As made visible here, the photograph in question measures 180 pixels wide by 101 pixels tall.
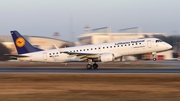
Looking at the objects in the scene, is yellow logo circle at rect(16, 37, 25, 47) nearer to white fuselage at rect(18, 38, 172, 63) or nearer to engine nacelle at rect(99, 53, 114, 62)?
white fuselage at rect(18, 38, 172, 63)

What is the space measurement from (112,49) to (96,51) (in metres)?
1.78

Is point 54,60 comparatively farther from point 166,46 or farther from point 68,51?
point 166,46

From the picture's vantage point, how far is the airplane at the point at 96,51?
3991 cm

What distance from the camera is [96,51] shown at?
40.7 m

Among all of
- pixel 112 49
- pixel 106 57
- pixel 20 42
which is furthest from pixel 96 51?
pixel 20 42

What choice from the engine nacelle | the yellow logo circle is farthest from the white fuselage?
the yellow logo circle

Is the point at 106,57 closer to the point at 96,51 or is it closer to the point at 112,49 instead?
the point at 112,49

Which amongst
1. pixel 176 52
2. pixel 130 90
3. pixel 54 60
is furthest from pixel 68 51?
pixel 176 52

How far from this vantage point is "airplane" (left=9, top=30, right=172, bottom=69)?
39906mm

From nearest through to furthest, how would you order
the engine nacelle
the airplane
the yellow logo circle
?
1. the engine nacelle
2. the airplane
3. the yellow logo circle

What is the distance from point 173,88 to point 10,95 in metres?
9.25

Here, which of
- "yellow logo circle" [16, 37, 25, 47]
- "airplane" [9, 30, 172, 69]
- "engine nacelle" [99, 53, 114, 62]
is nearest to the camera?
"engine nacelle" [99, 53, 114, 62]

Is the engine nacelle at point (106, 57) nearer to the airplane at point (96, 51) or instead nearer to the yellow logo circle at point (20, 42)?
the airplane at point (96, 51)

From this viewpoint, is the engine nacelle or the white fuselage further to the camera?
the white fuselage
